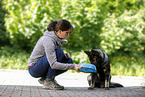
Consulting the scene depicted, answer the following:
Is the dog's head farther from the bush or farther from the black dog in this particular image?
the bush

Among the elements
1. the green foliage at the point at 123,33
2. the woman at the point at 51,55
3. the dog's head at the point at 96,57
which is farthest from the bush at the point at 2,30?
the dog's head at the point at 96,57

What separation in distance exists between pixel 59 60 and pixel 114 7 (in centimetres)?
1232

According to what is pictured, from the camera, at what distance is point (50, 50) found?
387 centimetres

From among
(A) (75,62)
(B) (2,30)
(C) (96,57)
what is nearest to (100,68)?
(C) (96,57)

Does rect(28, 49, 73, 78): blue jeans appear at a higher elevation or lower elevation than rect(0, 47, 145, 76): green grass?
higher

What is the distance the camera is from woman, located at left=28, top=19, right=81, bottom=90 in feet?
12.7

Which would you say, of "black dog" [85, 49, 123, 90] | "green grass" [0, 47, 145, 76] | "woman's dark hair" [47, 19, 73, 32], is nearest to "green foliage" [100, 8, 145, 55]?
"green grass" [0, 47, 145, 76]

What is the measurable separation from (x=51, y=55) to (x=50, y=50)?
0.10 meters

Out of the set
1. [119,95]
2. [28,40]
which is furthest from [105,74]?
[28,40]

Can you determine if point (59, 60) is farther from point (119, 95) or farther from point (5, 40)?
point (5, 40)

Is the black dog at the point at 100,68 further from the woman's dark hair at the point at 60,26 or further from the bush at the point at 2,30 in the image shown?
the bush at the point at 2,30

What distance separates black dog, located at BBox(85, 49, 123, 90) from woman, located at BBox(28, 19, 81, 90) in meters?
0.64

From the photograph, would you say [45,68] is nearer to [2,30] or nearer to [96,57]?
[96,57]

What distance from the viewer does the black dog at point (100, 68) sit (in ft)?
14.4
